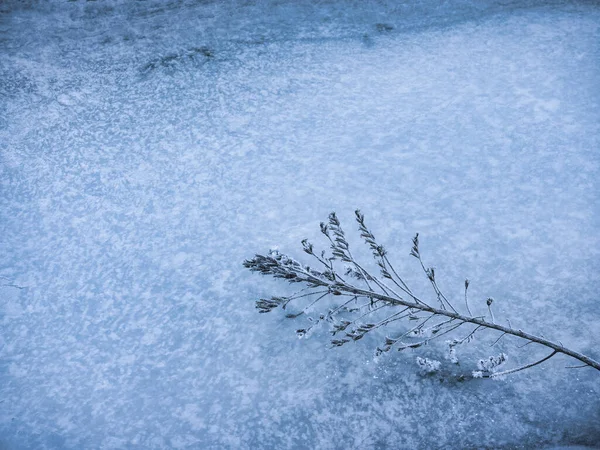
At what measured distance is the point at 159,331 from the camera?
110cm

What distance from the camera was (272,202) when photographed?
134cm

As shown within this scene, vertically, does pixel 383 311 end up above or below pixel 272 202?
below

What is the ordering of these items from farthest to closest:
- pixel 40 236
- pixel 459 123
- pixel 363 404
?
pixel 459 123, pixel 40 236, pixel 363 404

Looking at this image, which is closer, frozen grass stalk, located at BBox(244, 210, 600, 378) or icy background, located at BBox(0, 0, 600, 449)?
frozen grass stalk, located at BBox(244, 210, 600, 378)

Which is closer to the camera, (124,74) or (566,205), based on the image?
(566,205)

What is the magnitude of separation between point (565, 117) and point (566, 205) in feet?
1.31

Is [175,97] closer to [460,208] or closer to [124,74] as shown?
[124,74]

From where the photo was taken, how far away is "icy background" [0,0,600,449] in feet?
3.19

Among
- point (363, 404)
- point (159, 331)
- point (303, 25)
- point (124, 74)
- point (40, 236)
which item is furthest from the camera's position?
point (303, 25)

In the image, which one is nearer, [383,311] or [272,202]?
[383,311]

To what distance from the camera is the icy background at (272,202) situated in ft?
3.19

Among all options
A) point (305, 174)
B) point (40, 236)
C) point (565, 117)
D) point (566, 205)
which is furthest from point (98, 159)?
point (565, 117)

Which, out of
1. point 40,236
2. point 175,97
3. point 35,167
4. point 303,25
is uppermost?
point 303,25

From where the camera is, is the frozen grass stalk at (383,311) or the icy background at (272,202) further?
the icy background at (272,202)
